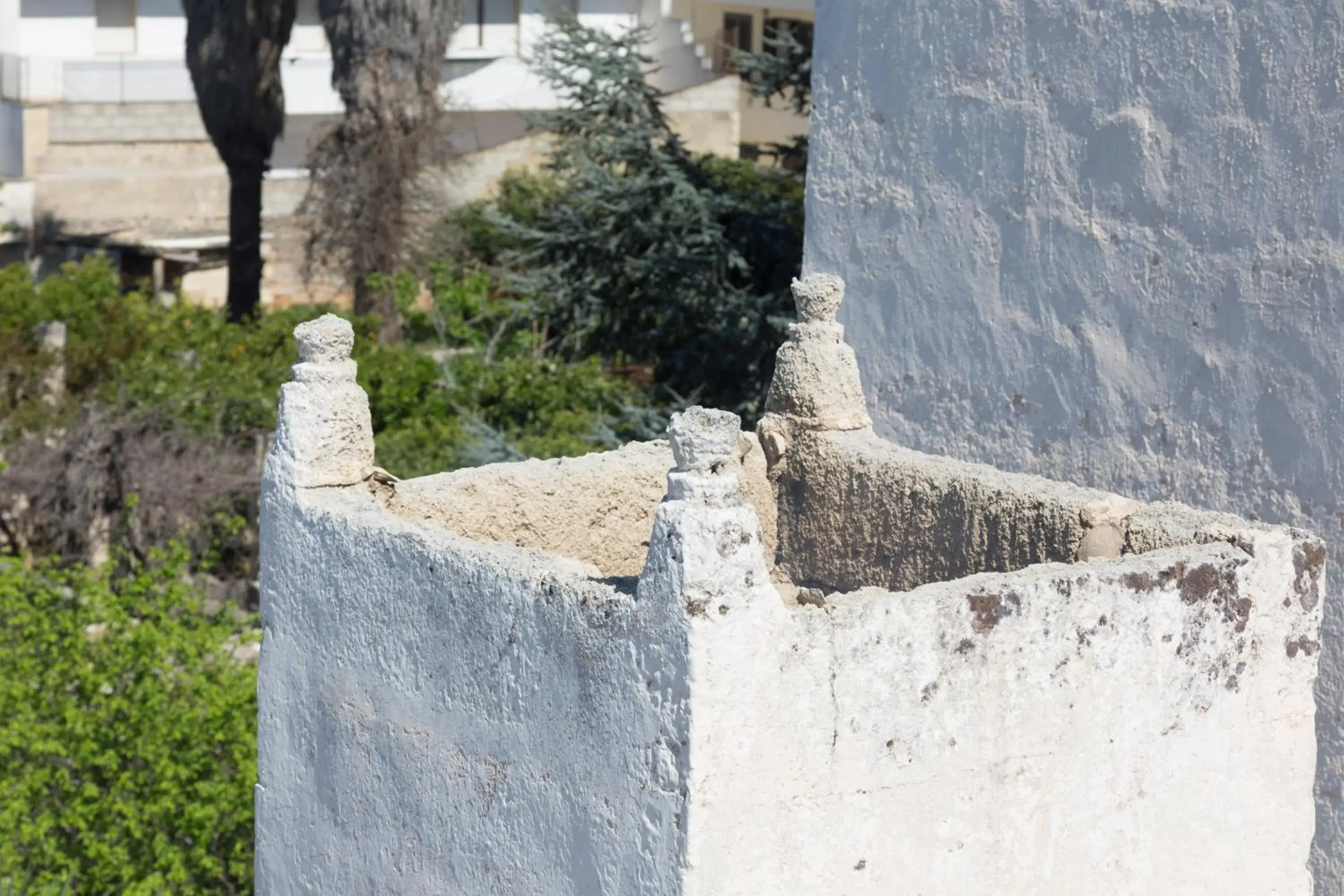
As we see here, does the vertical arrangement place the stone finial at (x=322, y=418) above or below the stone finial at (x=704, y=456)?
below

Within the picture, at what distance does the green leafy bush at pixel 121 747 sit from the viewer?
10.1 meters

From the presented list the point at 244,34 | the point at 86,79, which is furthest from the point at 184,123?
the point at 244,34

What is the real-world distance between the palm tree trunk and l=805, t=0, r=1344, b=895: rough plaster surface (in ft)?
40.0

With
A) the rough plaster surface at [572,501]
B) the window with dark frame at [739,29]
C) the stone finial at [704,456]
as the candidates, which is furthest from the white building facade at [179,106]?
the stone finial at [704,456]

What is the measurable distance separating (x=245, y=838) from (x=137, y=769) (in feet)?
2.50

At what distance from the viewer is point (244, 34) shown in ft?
65.5

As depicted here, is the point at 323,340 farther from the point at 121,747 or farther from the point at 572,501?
the point at 121,747

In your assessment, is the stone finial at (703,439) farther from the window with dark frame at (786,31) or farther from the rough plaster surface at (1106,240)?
the window with dark frame at (786,31)

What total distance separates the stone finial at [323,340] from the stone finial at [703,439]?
1.86 meters

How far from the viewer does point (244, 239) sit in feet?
66.5

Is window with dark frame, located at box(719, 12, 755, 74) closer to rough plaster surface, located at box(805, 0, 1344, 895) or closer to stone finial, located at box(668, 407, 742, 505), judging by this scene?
rough plaster surface, located at box(805, 0, 1344, 895)

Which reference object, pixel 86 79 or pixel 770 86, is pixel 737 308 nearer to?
pixel 770 86

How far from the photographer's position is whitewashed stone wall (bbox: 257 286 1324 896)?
4379 millimetres

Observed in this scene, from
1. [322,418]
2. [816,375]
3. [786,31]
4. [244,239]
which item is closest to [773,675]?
[322,418]
